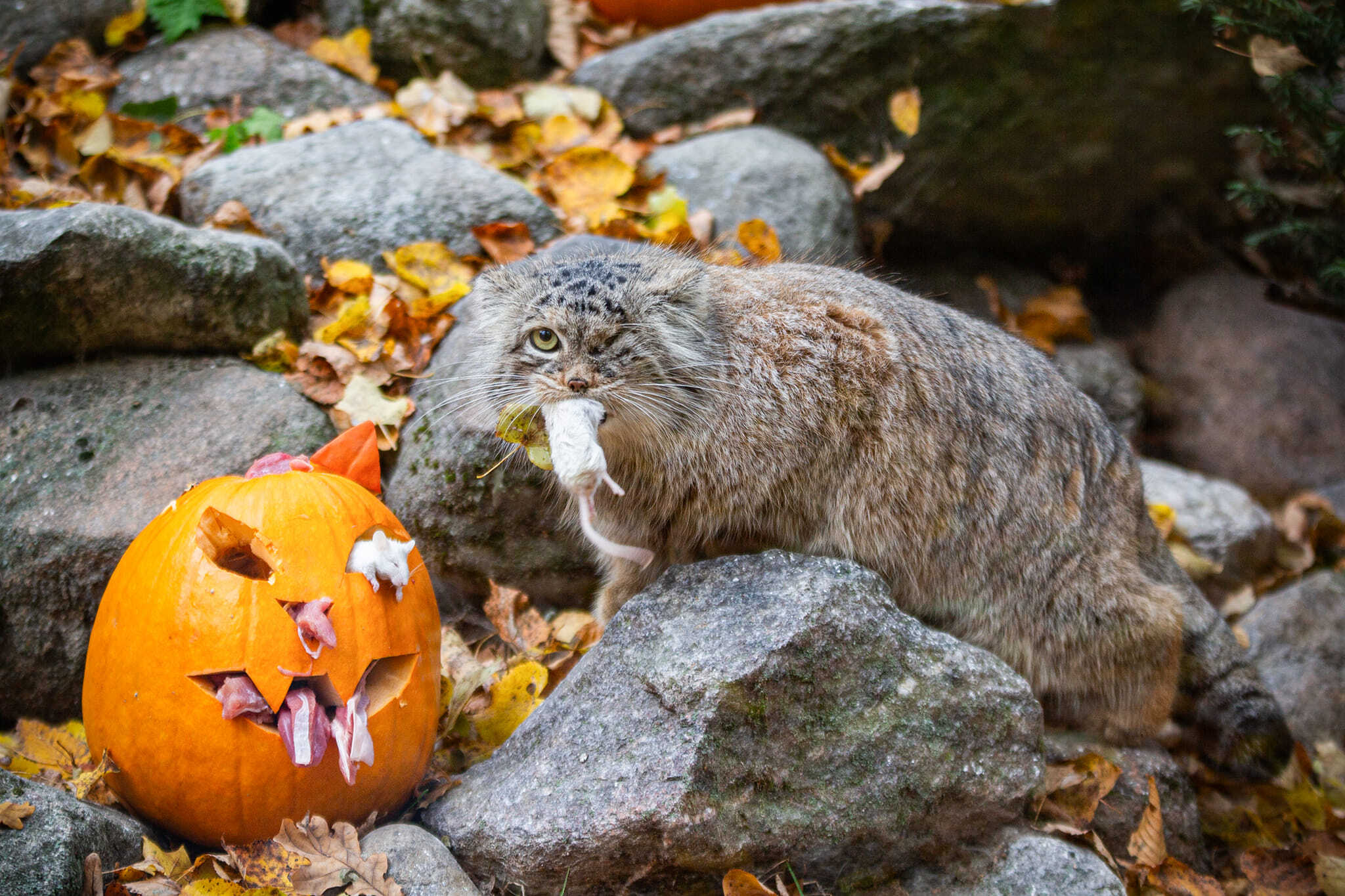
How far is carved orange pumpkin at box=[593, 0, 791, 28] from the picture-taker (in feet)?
20.8

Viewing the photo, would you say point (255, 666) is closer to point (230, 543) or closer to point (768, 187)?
point (230, 543)

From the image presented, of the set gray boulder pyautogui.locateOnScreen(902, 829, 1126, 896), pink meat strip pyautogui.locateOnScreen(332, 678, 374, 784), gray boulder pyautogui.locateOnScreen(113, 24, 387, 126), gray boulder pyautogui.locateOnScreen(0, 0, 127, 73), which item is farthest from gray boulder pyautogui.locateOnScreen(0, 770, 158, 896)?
gray boulder pyautogui.locateOnScreen(0, 0, 127, 73)

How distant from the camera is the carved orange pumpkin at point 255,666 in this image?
2.61m

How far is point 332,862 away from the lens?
259 cm

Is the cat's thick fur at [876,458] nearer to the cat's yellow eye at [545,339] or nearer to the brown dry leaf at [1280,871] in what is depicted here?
the cat's yellow eye at [545,339]

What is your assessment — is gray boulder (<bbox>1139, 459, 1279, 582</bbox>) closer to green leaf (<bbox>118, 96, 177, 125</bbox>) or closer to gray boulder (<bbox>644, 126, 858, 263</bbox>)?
gray boulder (<bbox>644, 126, 858, 263</bbox>)

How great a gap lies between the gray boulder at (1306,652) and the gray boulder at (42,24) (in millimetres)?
6769

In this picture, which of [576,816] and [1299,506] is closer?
[576,816]

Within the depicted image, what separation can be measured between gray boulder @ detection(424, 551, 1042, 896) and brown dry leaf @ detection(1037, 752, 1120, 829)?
0.33 meters

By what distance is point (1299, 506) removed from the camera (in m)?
5.73

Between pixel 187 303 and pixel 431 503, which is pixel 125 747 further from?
pixel 187 303

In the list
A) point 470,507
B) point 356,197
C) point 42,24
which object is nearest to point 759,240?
point 356,197

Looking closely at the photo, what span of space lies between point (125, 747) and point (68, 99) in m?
3.82

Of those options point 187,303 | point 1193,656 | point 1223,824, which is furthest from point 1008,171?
point 187,303
